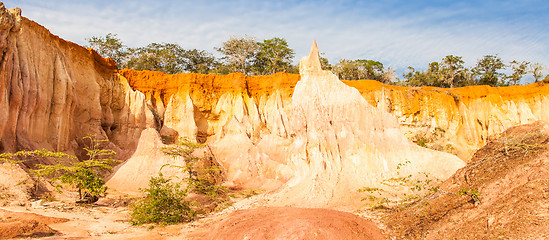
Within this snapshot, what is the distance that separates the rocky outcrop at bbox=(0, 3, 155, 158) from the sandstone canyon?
0.18ft

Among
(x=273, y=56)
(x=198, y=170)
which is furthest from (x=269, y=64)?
(x=198, y=170)

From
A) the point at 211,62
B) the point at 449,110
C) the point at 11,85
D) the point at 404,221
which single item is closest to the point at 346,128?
the point at 404,221

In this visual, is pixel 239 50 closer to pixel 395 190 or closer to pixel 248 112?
pixel 248 112

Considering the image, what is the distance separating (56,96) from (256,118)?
1186cm

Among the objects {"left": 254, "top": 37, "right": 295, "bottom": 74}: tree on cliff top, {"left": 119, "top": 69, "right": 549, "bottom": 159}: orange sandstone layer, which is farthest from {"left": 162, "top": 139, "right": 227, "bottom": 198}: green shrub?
{"left": 254, "top": 37, "right": 295, "bottom": 74}: tree on cliff top

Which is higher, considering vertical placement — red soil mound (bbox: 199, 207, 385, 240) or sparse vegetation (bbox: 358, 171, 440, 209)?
red soil mound (bbox: 199, 207, 385, 240)

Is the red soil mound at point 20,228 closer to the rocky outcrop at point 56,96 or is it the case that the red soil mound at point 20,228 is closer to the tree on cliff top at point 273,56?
the rocky outcrop at point 56,96

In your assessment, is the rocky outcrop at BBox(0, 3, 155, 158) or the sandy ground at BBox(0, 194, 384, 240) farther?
the rocky outcrop at BBox(0, 3, 155, 158)

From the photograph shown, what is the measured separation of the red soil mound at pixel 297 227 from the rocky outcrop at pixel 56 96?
12.2 metres

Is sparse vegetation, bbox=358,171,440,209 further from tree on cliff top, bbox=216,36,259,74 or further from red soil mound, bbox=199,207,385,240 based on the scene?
tree on cliff top, bbox=216,36,259,74

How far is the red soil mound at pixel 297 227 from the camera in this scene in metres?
6.76

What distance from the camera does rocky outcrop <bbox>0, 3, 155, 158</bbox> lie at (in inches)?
625

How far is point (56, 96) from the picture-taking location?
18734 millimetres

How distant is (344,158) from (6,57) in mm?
14670
